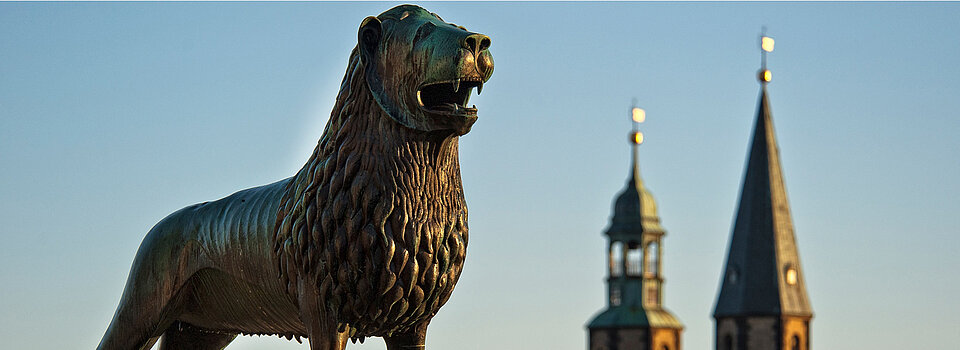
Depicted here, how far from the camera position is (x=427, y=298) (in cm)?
991

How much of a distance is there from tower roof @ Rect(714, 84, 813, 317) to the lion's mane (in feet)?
301

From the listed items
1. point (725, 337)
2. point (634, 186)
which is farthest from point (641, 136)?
point (725, 337)

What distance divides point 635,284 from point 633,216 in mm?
3373

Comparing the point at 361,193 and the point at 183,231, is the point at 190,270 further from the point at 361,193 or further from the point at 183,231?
the point at 361,193

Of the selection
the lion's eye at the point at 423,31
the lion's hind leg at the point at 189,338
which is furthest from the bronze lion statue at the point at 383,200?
the lion's hind leg at the point at 189,338

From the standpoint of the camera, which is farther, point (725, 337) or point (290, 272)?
point (725, 337)

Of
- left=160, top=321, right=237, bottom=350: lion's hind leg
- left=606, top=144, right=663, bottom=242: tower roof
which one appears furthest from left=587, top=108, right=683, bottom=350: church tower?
left=160, top=321, right=237, bottom=350: lion's hind leg

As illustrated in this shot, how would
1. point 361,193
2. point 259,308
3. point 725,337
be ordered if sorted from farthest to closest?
point 725,337 < point 259,308 < point 361,193

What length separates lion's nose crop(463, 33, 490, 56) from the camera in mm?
9547

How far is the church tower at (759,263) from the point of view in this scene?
101250 mm

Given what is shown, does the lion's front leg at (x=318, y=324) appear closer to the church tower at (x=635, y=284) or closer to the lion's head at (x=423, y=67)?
the lion's head at (x=423, y=67)

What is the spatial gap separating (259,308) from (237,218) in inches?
17.3

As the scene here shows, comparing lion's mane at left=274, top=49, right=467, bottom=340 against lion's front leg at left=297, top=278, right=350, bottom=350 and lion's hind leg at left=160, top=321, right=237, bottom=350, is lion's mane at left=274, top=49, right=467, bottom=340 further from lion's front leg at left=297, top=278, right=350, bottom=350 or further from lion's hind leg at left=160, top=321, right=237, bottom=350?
lion's hind leg at left=160, top=321, right=237, bottom=350

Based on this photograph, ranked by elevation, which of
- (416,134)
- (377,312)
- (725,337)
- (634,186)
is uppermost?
(634,186)
